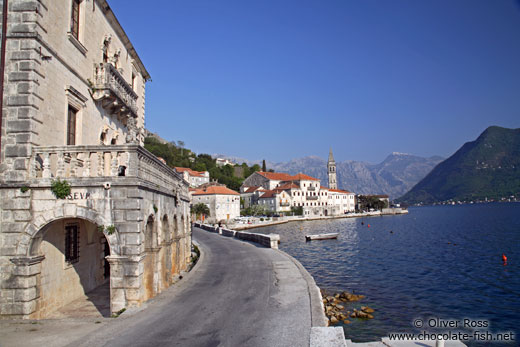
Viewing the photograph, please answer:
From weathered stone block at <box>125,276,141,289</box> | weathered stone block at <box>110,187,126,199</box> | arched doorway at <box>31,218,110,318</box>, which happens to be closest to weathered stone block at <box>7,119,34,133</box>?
arched doorway at <box>31,218,110,318</box>

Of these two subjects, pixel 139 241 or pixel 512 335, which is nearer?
pixel 139 241

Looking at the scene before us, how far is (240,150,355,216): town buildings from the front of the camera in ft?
413

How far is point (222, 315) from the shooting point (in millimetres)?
11422

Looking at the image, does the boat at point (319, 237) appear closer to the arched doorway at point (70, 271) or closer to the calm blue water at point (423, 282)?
the calm blue water at point (423, 282)

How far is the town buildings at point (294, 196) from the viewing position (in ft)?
413

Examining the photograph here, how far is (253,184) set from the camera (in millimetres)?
150250

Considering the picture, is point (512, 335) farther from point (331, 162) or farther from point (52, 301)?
point (331, 162)

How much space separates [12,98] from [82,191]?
3686 mm

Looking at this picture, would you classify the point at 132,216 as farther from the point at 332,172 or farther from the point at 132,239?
the point at 332,172

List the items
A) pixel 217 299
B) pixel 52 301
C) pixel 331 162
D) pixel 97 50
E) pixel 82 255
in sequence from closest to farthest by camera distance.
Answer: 1. pixel 52 301
2. pixel 217 299
3. pixel 82 255
4. pixel 97 50
5. pixel 331 162

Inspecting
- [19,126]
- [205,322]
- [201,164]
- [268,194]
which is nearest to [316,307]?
[205,322]

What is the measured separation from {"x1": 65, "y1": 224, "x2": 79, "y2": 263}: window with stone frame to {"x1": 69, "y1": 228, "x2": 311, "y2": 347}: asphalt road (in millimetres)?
3925

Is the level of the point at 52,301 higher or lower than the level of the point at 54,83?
lower

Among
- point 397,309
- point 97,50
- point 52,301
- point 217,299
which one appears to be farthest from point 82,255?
point 397,309
